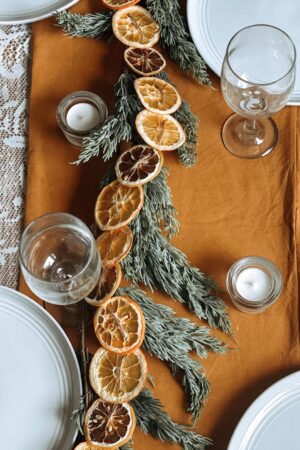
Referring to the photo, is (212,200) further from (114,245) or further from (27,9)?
(27,9)

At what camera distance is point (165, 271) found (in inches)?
41.2

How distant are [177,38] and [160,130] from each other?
166 millimetres

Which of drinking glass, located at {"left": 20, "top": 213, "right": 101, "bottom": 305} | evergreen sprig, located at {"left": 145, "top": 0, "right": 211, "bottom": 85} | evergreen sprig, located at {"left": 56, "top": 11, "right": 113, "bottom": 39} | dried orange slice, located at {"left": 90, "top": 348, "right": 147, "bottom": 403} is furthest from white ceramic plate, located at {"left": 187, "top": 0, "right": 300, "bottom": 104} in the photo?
dried orange slice, located at {"left": 90, "top": 348, "right": 147, "bottom": 403}

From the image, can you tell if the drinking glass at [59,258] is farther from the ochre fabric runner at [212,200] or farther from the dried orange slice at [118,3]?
the dried orange slice at [118,3]

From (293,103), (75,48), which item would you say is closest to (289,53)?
(293,103)

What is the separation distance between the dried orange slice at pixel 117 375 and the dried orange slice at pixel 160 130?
31 centimetres

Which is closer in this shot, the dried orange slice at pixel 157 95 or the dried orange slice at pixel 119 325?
the dried orange slice at pixel 119 325

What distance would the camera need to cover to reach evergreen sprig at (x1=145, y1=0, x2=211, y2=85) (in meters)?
1.14

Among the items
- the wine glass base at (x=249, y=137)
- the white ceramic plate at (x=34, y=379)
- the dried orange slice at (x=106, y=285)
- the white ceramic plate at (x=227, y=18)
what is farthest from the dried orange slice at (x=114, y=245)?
the white ceramic plate at (x=227, y=18)

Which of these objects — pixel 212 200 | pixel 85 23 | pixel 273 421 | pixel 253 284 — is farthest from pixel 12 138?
pixel 273 421

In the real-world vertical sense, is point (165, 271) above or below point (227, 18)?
below

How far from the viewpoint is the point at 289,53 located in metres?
1.06

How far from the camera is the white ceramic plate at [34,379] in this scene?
96 cm

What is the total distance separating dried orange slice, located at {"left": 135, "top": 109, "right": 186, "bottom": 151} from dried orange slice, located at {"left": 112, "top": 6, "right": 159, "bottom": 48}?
5.3 inches
